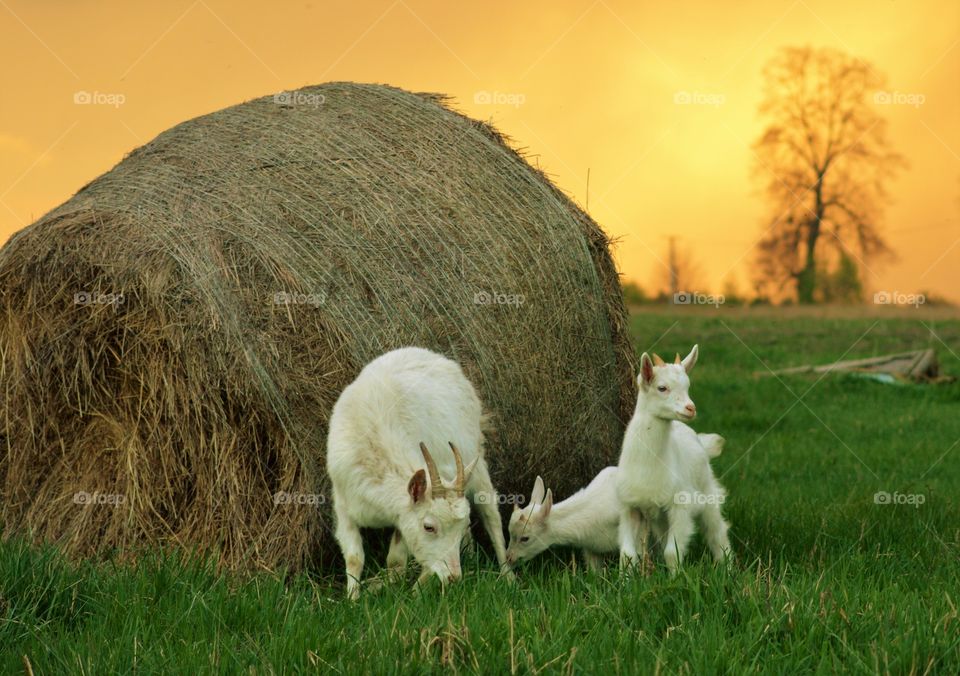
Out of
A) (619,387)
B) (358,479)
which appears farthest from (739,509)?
(358,479)

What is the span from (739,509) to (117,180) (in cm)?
561

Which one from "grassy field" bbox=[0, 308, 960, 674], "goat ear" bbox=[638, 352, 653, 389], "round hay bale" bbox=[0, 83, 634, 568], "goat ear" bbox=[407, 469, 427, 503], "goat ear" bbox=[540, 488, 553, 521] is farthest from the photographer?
"round hay bale" bbox=[0, 83, 634, 568]

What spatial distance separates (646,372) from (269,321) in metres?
2.48

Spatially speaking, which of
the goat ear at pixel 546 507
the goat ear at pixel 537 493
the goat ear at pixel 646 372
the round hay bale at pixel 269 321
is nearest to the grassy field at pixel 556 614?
the goat ear at pixel 546 507

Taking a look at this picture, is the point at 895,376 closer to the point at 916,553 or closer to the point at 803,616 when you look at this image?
the point at 916,553

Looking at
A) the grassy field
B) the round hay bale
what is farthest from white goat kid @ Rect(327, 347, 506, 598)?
the round hay bale

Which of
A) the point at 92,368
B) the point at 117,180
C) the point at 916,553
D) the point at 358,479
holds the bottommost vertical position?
the point at 916,553

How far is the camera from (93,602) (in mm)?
6027

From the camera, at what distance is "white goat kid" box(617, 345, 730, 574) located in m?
6.83

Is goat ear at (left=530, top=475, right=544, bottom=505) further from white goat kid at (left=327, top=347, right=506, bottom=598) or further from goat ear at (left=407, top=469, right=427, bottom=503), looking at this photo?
goat ear at (left=407, top=469, right=427, bottom=503)

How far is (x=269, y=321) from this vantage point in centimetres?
753

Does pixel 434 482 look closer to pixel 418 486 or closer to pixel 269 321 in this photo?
pixel 418 486

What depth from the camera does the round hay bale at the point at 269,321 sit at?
24.6 ft

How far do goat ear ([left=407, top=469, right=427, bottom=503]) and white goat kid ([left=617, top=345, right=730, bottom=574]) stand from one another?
127 centimetres
